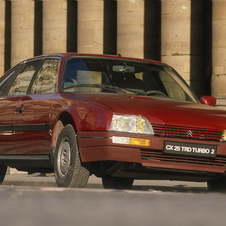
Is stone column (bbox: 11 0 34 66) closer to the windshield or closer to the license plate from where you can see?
the windshield

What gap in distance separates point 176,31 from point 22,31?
7178mm

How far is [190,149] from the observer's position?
7.27 m

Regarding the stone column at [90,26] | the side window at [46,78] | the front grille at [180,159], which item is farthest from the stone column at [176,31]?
the front grille at [180,159]

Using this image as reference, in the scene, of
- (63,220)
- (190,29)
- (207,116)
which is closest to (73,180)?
(207,116)

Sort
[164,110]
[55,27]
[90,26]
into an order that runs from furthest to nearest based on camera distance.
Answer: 1. [55,27]
2. [90,26]
3. [164,110]

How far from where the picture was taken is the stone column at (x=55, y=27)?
106ft

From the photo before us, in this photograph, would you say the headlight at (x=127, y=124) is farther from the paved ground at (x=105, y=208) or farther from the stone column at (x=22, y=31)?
the stone column at (x=22, y=31)

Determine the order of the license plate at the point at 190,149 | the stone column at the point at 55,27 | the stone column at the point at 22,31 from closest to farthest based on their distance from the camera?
the license plate at the point at 190,149 < the stone column at the point at 55,27 < the stone column at the point at 22,31

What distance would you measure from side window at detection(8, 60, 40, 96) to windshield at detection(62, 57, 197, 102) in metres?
0.73

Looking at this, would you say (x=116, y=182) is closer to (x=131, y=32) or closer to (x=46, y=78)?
(x=46, y=78)

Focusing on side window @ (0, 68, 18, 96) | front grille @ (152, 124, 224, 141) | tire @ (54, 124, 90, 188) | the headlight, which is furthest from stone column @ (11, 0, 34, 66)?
the headlight

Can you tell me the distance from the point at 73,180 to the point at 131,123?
73cm

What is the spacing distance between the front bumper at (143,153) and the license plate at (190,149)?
3 centimetres

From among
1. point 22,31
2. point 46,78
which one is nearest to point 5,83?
point 46,78
